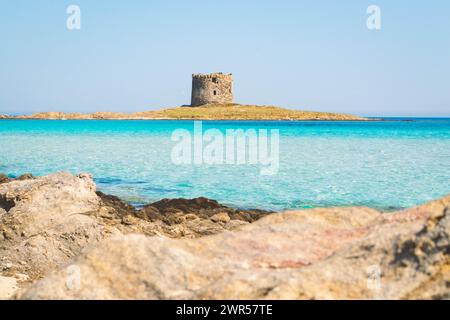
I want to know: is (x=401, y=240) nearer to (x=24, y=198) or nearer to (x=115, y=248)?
(x=115, y=248)

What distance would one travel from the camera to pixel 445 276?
3.37 m

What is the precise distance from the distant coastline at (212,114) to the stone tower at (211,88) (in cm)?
169

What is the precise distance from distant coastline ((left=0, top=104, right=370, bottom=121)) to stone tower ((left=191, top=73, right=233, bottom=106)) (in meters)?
1.69

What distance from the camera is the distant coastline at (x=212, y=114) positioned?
288 ft

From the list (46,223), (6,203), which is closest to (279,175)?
(6,203)

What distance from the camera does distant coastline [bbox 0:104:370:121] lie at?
87.8 m

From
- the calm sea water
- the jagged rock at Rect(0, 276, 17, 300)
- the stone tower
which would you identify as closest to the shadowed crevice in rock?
the jagged rock at Rect(0, 276, 17, 300)

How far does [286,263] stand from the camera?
3969 mm

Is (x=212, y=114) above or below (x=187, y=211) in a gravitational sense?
above

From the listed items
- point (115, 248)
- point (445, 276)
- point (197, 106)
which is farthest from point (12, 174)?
point (197, 106)

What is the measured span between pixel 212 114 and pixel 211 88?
9.74 m

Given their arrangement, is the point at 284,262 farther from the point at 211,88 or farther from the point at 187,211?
the point at 211,88

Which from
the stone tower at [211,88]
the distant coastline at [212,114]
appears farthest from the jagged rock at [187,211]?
the stone tower at [211,88]
